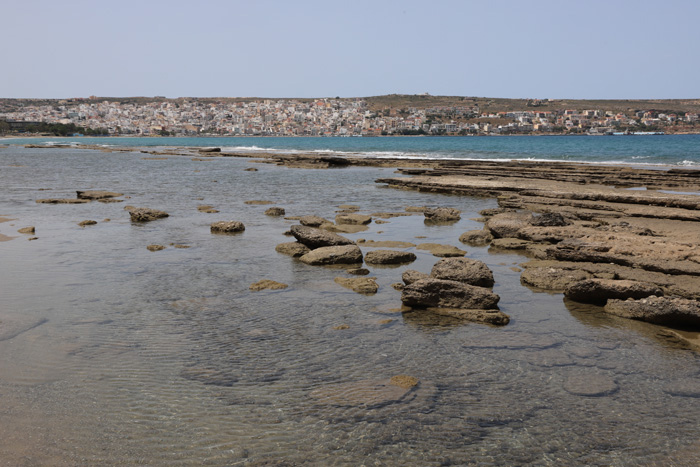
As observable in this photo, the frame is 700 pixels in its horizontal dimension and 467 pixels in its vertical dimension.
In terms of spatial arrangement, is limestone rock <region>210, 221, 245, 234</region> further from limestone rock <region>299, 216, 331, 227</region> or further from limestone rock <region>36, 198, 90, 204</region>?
limestone rock <region>36, 198, 90, 204</region>

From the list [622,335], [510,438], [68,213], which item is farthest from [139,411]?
[68,213]

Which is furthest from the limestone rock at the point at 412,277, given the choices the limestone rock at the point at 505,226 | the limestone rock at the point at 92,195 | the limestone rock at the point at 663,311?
the limestone rock at the point at 92,195

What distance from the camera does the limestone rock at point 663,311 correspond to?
9.05m

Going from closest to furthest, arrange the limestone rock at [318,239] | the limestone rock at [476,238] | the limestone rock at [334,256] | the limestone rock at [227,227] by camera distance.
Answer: the limestone rock at [334,256] → the limestone rock at [318,239] → the limestone rock at [476,238] → the limestone rock at [227,227]

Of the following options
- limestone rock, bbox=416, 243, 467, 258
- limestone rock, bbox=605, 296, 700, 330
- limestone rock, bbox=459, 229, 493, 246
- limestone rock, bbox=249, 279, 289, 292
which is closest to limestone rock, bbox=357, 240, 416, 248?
limestone rock, bbox=416, 243, 467, 258

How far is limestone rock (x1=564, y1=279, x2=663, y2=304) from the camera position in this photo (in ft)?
33.4

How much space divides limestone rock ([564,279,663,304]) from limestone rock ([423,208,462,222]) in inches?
386

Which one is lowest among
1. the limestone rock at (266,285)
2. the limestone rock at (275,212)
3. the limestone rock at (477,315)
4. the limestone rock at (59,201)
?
the limestone rock at (59,201)

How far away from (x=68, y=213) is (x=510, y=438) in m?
20.2

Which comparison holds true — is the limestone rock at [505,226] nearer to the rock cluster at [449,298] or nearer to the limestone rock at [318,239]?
the limestone rock at [318,239]

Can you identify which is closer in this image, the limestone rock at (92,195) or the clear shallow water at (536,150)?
the limestone rock at (92,195)

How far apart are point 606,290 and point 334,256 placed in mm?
6063

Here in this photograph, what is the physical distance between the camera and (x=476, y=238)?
16328 mm

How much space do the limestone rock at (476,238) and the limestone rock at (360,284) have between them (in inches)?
201
